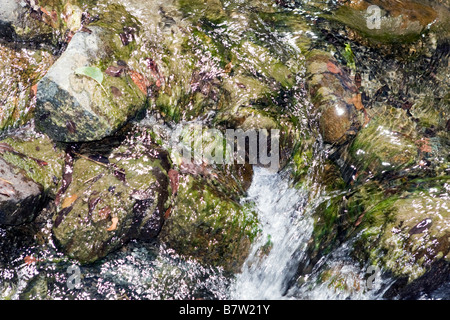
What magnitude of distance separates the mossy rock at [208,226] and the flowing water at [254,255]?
3.7 inches

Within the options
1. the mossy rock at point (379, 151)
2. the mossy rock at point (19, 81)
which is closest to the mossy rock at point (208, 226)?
the mossy rock at point (379, 151)

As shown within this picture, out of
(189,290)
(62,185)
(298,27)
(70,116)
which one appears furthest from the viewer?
(298,27)

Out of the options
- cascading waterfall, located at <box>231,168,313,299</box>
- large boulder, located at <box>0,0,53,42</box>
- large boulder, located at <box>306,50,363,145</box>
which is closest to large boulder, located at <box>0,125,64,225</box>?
large boulder, located at <box>0,0,53,42</box>

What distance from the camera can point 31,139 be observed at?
12.1ft

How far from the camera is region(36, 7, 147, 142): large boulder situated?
3.32m

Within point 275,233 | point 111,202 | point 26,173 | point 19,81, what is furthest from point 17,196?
point 275,233

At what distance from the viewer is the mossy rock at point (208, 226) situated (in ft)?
12.3

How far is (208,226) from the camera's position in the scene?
3.77 metres

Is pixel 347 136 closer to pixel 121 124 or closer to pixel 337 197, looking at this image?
pixel 337 197

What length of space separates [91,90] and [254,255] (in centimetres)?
225

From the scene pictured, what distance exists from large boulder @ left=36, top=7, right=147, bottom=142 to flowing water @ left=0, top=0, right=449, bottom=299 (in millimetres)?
319

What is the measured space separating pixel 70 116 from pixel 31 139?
24.1 inches

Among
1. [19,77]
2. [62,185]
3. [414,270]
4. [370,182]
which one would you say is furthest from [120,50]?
[414,270]

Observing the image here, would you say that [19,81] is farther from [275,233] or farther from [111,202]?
[275,233]
